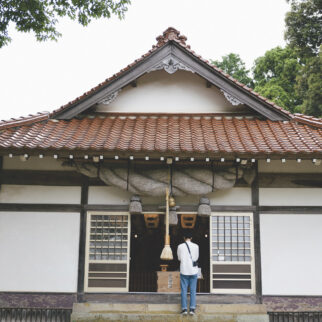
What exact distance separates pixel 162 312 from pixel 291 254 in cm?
304

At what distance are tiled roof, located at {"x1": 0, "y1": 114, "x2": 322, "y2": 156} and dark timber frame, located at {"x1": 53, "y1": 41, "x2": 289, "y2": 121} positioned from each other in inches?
15.5

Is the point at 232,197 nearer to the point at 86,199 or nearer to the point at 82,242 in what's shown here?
the point at 86,199

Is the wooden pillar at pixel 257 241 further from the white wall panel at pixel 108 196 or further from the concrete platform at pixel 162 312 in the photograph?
the white wall panel at pixel 108 196

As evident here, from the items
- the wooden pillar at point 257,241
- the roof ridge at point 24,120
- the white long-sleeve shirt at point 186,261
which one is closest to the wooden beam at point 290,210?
the wooden pillar at point 257,241

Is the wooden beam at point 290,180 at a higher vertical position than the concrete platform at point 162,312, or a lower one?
higher

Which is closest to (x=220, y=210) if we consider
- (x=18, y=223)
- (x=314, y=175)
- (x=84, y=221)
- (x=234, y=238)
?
(x=234, y=238)

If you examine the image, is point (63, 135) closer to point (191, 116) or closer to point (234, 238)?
point (191, 116)

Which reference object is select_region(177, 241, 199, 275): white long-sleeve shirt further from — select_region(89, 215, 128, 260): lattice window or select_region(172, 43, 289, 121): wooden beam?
select_region(172, 43, 289, 121): wooden beam

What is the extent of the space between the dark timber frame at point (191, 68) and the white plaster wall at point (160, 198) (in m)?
2.08

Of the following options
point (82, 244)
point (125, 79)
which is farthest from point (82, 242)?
point (125, 79)

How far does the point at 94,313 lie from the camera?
8.15m

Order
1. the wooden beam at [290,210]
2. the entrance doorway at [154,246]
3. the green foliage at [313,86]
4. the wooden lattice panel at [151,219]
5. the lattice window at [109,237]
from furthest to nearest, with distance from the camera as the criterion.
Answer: the green foliage at [313,86] → the entrance doorway at [154,246] → the wooden lattice panel at [151,219] → the wooden beam at [290,210] → the lattice window at [109,237]

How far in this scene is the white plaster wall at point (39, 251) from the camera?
8.60 m

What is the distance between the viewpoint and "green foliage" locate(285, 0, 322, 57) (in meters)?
23.0
